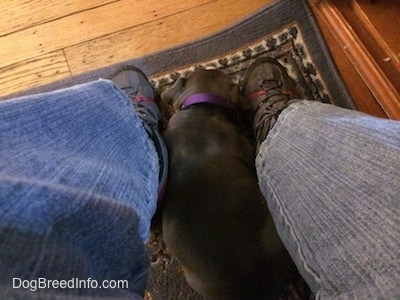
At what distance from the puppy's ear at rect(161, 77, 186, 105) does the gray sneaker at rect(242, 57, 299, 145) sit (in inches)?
5.9

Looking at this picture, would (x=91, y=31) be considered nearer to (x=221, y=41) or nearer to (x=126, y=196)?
(x=221, y=41)

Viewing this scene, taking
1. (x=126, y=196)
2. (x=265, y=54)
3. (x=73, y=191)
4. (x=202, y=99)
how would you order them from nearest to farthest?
(x=73, y=191) < (x=126, y=196) < (x=202, y=99) < (x=265, y=54)

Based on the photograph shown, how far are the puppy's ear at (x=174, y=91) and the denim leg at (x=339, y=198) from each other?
338mm

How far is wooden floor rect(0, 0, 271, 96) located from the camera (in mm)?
1049

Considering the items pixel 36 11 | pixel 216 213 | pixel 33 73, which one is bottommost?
pixel 216 213

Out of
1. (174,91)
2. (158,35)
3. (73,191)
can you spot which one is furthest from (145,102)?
(73,191)

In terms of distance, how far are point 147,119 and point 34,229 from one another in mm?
526

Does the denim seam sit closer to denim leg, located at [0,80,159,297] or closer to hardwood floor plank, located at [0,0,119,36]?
denim leg, located at [0,80,159,297]

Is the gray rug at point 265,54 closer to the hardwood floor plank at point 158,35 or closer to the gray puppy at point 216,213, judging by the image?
the hardwood floor plank at point 158,35

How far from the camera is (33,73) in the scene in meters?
1.06

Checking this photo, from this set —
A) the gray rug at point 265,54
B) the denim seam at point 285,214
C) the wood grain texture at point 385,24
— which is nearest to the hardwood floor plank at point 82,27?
the gray rug at point 265,54

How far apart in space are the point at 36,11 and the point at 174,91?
17.9 inches

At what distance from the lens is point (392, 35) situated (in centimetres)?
91

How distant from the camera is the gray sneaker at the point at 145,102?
2.71 ft
